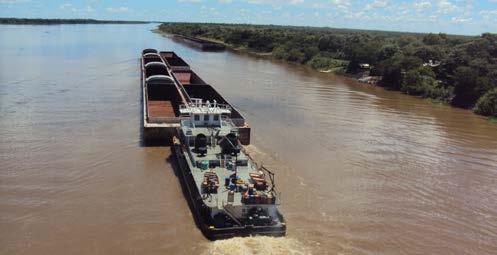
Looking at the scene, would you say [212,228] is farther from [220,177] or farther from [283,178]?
[283,178]

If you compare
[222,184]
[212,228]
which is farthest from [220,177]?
[212,228]

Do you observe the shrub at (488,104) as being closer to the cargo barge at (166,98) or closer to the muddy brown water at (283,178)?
the muddy brown water at (283,178)

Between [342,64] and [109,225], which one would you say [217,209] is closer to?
[109,225]

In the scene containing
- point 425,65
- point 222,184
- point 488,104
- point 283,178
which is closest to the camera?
point 222,184

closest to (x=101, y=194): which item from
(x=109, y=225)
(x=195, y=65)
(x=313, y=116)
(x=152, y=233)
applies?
(x=109, y=225)

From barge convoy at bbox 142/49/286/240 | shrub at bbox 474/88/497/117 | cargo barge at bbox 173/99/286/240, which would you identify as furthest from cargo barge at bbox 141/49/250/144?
shrub at bbox 474/88/497/117

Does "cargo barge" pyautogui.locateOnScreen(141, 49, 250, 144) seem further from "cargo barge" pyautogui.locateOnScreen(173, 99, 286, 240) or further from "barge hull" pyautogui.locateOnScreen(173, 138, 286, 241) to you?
"barge hull" pyautogui.locateOnScreen(173, 138, 286, 241)
